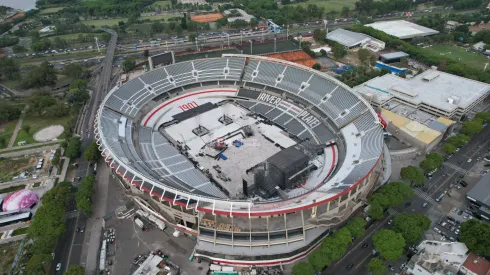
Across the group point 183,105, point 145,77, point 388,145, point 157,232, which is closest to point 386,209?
point 388,145

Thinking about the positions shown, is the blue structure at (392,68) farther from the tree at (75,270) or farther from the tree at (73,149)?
the tree at (75,270)

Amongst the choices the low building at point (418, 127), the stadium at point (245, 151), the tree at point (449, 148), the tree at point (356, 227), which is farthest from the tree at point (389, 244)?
the tree at point (449, 148)

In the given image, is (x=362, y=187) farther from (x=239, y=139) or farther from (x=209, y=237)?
(x=239, y=139)

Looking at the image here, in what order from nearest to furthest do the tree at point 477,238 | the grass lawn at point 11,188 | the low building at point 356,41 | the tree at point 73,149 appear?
1. the tree at point 477,238
2. the grass lawn at point 11,188
3. the tree at point 73,149
4. the low building at point 356,41

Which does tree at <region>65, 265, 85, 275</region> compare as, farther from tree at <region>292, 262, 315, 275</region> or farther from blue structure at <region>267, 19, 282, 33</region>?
blue structure at <region>267, 19, 282, 33</region>

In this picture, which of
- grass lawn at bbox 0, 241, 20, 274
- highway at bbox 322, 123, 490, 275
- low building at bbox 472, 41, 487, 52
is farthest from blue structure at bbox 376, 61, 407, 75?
grass lawn at bbox 0, 241, 20, 274

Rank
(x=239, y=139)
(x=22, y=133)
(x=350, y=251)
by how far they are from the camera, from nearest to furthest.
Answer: (x=350, y=251) → (x=239, y=139) → (x=22, y=133)
